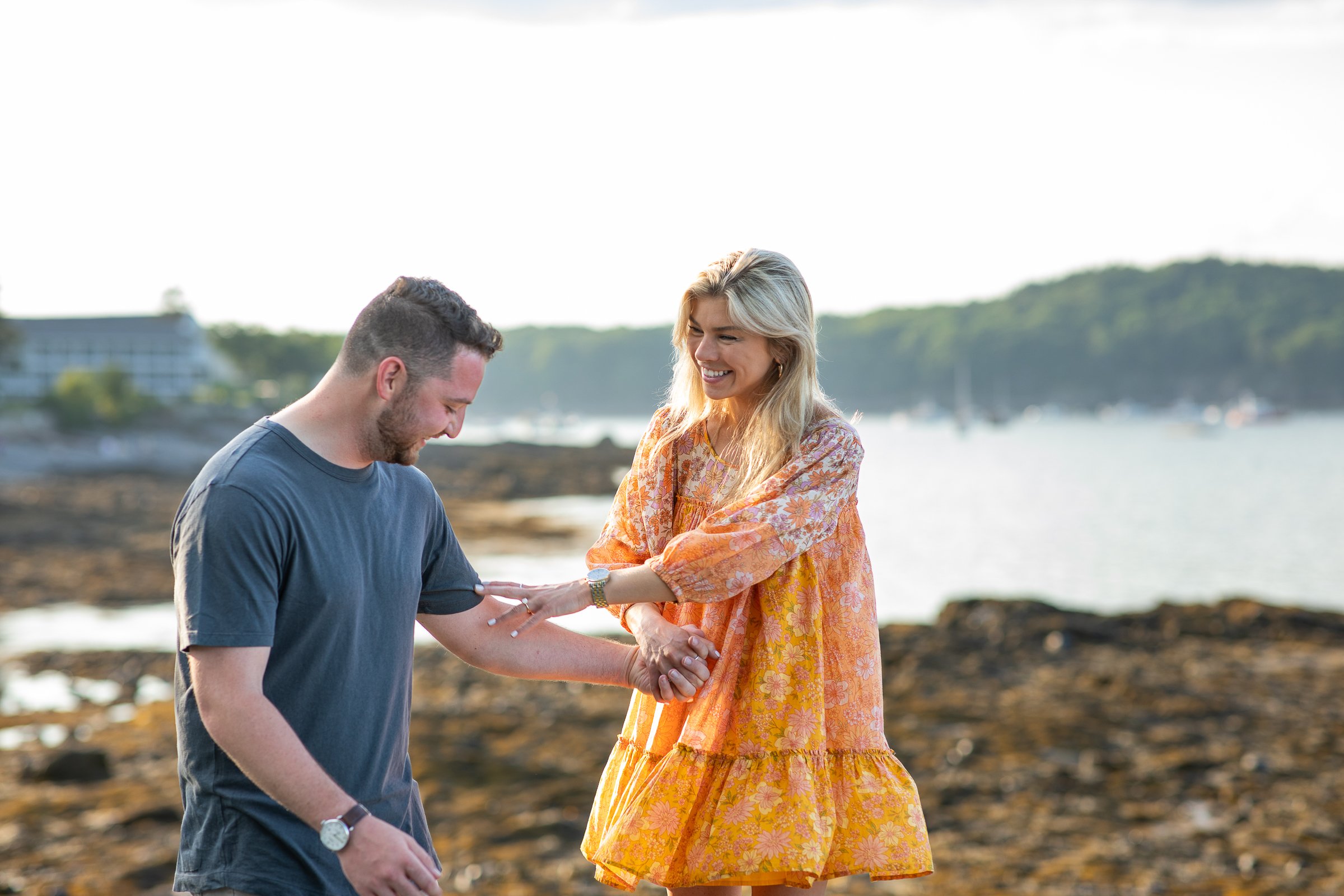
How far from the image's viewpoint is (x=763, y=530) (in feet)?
9.71

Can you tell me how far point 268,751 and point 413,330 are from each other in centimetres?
91

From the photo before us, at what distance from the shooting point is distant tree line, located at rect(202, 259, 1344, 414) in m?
121

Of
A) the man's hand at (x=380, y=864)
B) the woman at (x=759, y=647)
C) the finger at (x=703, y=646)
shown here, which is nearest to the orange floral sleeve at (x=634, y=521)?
the woman at (x=759, y=647)

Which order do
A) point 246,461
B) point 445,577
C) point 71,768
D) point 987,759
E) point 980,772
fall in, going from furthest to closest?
point 987,759
point 980,772
point 71,768
point 445,577
point 246,461

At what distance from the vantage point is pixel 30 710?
1202cm

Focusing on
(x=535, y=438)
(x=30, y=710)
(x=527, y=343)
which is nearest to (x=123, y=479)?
(x=30, y=710)

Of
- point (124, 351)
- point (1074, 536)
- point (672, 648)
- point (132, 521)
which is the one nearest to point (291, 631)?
point (672, 648)

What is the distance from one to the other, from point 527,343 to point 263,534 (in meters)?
128

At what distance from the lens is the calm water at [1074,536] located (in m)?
→ 23.0

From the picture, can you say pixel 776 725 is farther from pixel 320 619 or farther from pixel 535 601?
pixel 320 619

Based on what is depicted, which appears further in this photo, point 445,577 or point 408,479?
point 445,577

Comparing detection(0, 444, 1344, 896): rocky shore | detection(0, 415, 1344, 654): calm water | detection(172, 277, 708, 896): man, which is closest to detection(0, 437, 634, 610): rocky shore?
detection(0, 415, 1344, 654): calm water

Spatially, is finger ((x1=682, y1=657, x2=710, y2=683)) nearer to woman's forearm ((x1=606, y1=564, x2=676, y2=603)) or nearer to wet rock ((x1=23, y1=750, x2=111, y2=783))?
woman's forearm ((x1=606, y1=564, x2=676, y2=603))

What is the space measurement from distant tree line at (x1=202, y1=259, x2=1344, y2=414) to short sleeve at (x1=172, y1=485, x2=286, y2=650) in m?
110
